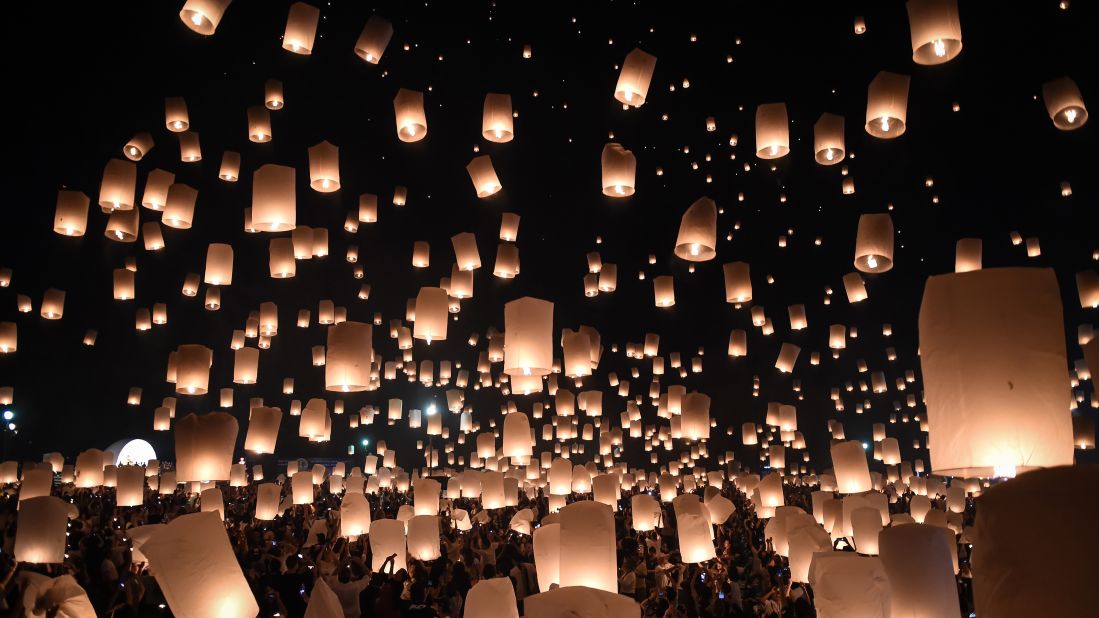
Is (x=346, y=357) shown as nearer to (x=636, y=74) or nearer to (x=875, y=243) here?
(x=636, y=74)

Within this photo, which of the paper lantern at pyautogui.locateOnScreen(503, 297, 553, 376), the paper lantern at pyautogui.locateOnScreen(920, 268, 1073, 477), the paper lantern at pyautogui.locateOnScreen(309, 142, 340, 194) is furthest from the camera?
the paper lantern at pyautogui.locateOnScreen(309, 142, 340, 194)

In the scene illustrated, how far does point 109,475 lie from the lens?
14406 millimetres

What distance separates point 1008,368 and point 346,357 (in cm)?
501

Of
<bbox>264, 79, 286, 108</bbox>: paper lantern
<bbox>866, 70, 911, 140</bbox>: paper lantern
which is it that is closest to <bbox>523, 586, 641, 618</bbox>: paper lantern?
<bbox>866, 70, 911, 140</bbox>: paper lantern

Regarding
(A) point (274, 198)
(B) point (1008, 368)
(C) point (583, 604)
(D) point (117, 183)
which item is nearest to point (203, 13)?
(A) point (274, 198)

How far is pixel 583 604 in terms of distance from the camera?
9.23ft

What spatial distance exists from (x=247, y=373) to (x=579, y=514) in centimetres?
566

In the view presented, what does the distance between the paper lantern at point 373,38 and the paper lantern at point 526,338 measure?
263 centimetres

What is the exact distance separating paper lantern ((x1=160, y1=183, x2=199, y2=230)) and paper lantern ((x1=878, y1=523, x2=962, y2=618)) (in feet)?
23.5

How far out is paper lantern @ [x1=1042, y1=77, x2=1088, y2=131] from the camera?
6.99 meters

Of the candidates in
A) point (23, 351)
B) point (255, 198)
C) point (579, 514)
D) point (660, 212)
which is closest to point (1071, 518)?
point (579, 514)

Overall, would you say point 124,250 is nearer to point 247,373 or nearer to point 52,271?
point 52,271

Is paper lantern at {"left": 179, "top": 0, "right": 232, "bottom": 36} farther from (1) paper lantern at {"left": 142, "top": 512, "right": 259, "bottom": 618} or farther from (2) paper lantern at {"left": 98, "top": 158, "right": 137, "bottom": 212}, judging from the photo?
(1) paper lantern at {"left": 142, "top": 512, "right": 259, "bottom": 618}

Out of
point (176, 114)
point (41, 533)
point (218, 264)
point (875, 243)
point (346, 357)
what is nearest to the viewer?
point (41, 533)
